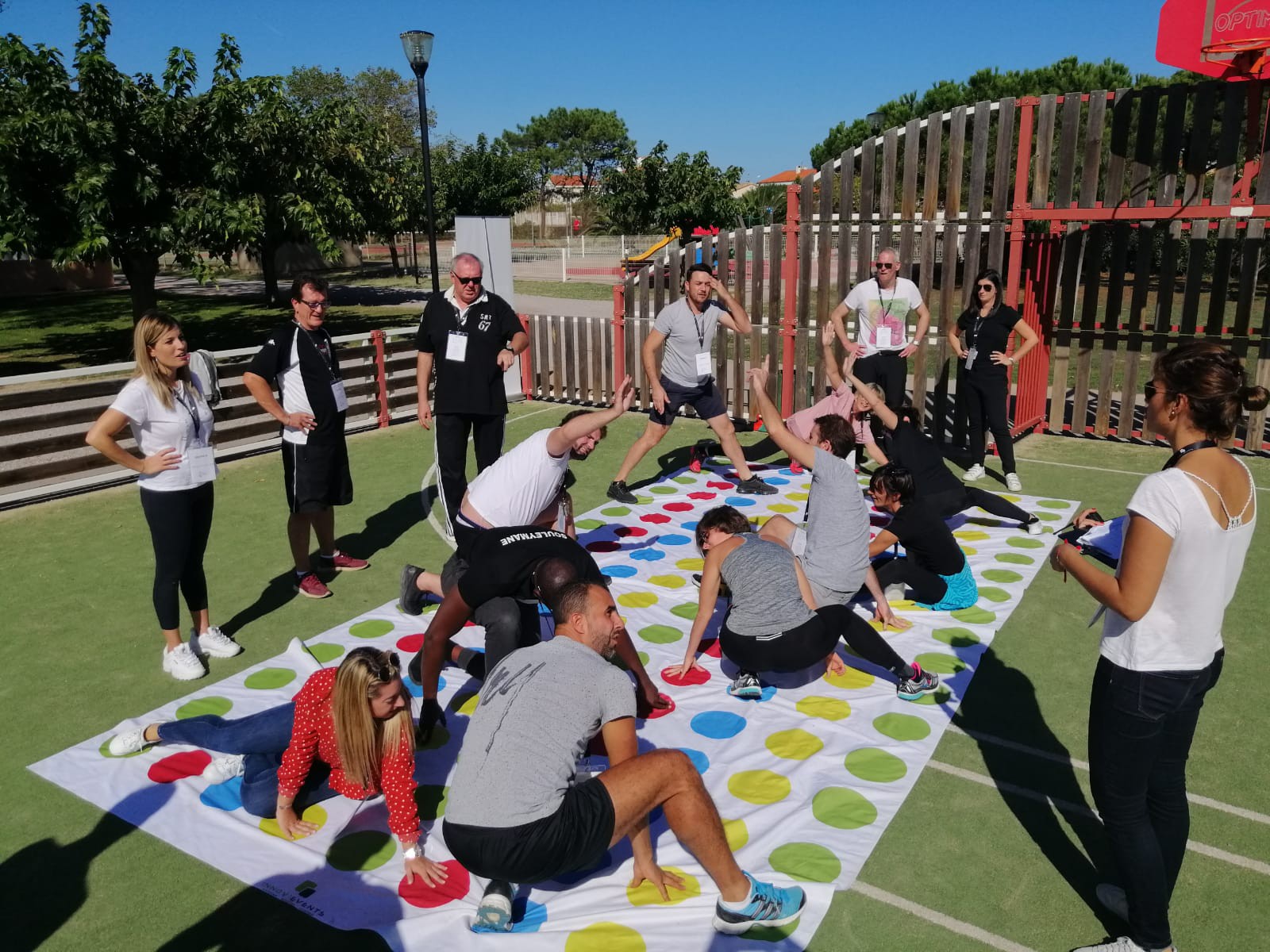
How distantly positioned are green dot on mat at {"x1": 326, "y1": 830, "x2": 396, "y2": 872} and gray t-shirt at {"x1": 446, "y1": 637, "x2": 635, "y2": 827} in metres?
0.85

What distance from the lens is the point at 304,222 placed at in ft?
55.1

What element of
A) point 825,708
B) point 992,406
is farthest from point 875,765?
point 992,406

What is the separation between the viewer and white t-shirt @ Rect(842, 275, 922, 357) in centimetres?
836

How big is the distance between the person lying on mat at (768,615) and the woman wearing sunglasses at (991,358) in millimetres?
4411

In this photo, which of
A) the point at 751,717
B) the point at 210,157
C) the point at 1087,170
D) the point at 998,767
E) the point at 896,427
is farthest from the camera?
the point at 210,157

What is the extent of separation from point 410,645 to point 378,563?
1573 millimetres

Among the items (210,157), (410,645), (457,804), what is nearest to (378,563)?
(410,645)

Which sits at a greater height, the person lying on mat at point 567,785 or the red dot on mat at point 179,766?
the person lying on mat at point 567,785

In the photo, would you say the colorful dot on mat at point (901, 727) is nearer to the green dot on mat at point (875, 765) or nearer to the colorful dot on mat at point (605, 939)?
the green dot on mat at point (875, 765)

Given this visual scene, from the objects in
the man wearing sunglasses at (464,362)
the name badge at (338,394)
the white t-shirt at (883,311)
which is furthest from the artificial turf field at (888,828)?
the white t-shirt at (883,311)

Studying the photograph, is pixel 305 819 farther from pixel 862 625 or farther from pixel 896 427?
pixel 896 427

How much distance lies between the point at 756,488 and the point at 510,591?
4.66 m

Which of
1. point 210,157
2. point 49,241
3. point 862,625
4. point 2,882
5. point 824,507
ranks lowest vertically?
point 2,882

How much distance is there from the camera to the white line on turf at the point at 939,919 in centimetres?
306
